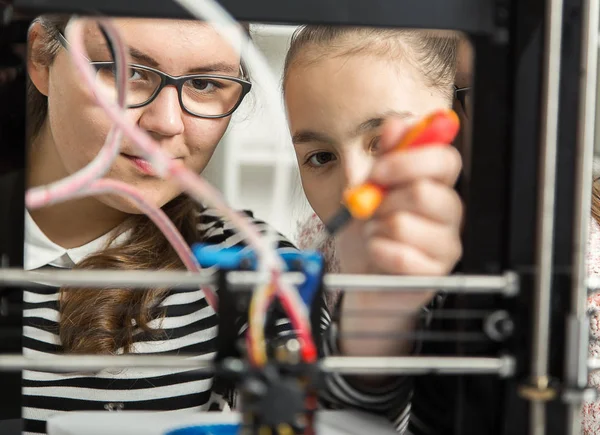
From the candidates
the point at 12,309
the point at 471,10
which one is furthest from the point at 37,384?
the point at 471,10

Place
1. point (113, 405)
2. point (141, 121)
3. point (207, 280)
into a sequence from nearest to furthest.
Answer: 1. point (207, 280)
2. point (141, 121)
3. point (113, 405)

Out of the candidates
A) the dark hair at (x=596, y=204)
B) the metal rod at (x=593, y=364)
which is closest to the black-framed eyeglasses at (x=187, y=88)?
the metal rod at (x=593, y=364)

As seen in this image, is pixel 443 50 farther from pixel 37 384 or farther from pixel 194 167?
pixel 37 384

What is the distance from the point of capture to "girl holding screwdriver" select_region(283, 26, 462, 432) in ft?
1.73

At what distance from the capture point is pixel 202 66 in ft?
2.36

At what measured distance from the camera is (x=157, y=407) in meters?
0.83

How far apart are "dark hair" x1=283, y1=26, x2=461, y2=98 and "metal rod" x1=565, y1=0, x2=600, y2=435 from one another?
0.23m

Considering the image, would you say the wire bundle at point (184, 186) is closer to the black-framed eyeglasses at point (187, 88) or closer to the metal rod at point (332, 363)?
the metal rod at point (332, 363)

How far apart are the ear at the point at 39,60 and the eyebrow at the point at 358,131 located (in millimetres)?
278

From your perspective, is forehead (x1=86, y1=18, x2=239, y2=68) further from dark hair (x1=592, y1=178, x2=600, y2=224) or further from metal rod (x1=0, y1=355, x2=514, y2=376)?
dark hair (x1=592, y1=178, x2=600, y2=224)

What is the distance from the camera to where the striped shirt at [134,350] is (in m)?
0.79

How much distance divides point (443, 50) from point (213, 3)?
0.33 m

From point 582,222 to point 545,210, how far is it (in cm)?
3

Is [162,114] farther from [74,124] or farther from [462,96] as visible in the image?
[462,96]
